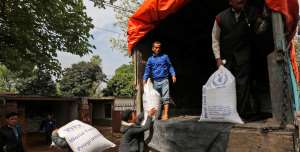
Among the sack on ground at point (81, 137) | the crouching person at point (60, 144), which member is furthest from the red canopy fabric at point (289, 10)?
the crouching person at point (60, 144)

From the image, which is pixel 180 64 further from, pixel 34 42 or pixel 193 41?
pixel 34 42

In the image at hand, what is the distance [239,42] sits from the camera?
12.3 ft

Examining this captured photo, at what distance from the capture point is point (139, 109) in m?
4.98

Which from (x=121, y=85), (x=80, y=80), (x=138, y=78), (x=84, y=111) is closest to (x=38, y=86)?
(x=80, y=80)

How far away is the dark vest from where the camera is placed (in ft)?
12.2

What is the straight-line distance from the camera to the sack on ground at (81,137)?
3.86m

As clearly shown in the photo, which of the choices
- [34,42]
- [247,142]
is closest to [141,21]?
[247,142]

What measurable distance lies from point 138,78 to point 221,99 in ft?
6.89

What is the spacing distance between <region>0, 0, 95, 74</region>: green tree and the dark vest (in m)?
8.18

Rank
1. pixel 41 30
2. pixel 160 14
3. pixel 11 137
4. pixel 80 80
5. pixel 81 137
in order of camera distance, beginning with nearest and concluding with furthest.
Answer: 1. pixel 81 137
2. pixel 160 14
3. pixel 11 137
4. pixel 41 30
5. pixel 80 80

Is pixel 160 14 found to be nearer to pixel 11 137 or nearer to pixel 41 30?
pixel 11 137

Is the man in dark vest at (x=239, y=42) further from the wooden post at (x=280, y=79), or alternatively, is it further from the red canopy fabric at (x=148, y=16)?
the red canopy fabric at (x=148, y=16)

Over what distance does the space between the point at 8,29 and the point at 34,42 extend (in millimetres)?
916

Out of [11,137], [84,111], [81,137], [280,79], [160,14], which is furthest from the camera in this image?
[84,111]
